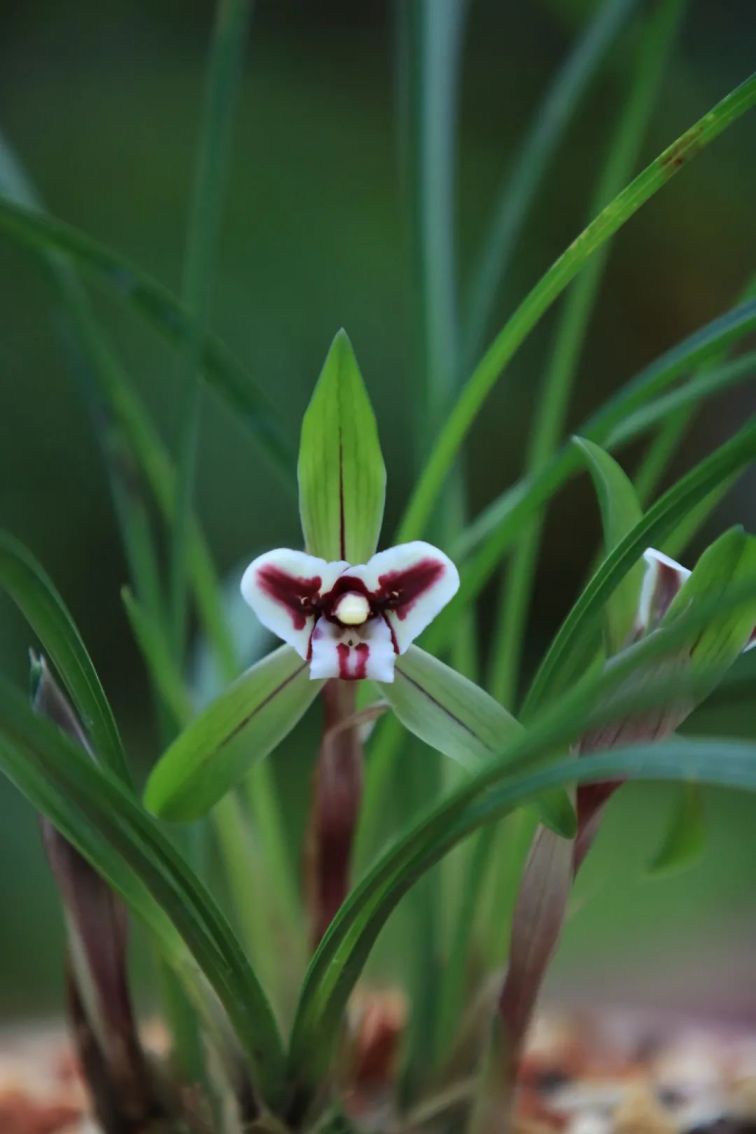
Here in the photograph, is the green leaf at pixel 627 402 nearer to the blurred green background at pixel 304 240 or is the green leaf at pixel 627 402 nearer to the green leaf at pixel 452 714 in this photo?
the green leaf at pixel 452 714

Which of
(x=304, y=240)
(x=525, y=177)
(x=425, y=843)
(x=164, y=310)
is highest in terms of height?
(x=304, y=240)

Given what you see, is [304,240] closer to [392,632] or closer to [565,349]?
[565,349]

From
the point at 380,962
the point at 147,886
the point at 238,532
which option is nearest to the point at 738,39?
the point at 238,532

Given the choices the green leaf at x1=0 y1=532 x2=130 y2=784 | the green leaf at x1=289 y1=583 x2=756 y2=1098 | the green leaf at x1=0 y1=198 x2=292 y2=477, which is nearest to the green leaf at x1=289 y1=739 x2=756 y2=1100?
the green leaf at x1=289 y1=583 x2=756 y2=1098

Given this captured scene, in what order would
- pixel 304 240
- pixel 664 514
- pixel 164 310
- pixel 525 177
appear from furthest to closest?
1. pixel 304 240
2. pixel 525 177
3. pixel 164 310
4. pixel 664 514

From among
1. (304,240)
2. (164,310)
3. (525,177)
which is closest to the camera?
(164,310)

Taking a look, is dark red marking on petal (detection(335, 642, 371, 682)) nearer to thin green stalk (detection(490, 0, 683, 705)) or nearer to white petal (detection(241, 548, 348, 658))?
white petal (detection(241, 548, 348, 658))

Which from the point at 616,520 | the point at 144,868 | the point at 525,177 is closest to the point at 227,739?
the point at 144,868
